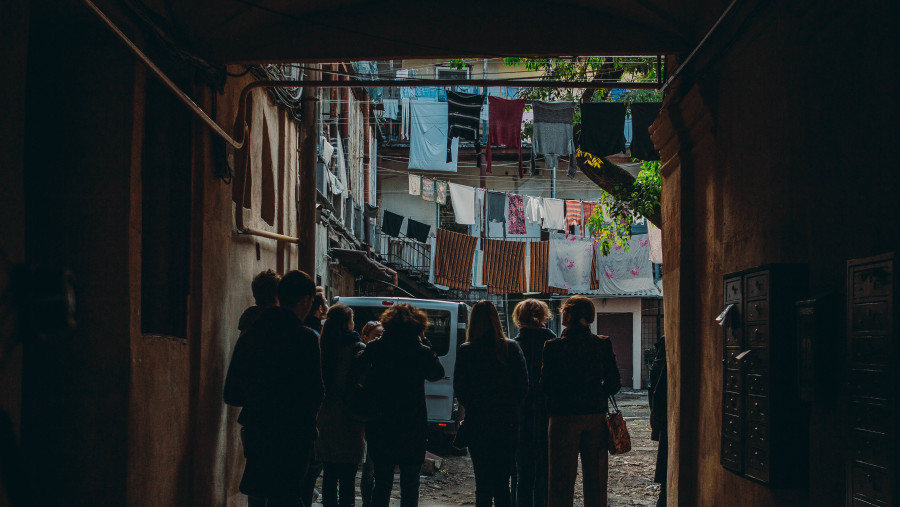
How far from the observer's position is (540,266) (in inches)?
1088

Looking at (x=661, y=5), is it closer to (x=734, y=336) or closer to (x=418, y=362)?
(x=734, y=336)

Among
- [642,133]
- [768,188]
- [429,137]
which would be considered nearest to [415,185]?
[429,137]

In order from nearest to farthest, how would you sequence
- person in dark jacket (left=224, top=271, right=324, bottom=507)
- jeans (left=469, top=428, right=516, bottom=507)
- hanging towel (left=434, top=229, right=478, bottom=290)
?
person in dark jacket (left=224, top=271, right=324, bottom=507), jeans (left=469, top=428, right=516, bottom=507), hanging towel (left=434, top=229, right=478, bottom=290)

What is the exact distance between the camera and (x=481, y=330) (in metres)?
6.24

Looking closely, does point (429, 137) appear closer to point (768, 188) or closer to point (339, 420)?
point (339, 420)

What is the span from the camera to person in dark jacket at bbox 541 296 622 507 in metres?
6.27

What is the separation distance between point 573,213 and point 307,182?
19106 millimetres

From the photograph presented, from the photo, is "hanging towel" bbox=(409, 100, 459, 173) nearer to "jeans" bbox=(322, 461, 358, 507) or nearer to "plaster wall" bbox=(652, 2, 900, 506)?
"plaster wall" bbox=(652, 2, 900, 506)

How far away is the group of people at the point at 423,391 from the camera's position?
529 centimetres

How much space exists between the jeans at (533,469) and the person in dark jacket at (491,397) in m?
0.48

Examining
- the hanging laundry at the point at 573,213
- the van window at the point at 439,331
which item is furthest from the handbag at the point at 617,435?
the hanging laundry at the point at 573,213

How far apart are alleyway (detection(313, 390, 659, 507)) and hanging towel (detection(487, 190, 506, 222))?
13247 mm

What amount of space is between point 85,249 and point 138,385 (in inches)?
34.3

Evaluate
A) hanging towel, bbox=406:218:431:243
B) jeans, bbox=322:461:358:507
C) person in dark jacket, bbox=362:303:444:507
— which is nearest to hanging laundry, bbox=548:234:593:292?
hanging towel, bbox=406:218:431:243
